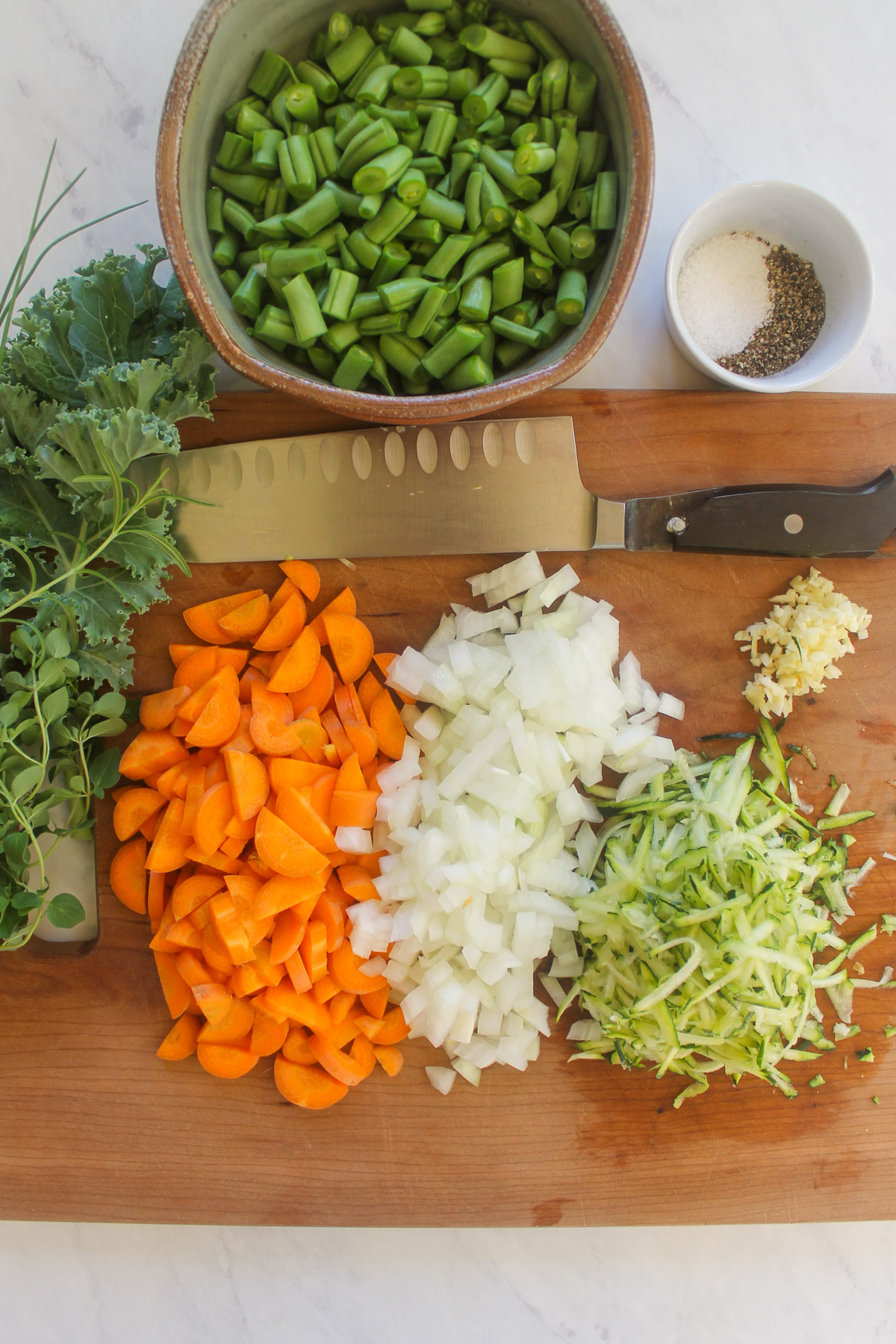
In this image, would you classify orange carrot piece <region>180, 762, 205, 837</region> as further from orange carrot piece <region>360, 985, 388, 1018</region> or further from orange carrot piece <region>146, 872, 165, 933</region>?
orange carrot piece <region>360, 985, 388, 1018</region>

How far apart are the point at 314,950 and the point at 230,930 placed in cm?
17

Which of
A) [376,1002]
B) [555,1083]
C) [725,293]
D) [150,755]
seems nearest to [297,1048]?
[376,1002]

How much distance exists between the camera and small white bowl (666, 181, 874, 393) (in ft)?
5.62

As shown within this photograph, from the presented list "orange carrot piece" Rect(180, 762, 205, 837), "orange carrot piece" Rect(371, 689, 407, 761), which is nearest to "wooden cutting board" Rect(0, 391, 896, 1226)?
"orange carrot piece" Rect(371, 689, 407, 761)

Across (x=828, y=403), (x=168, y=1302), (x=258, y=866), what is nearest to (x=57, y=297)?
(x=258, y=866)

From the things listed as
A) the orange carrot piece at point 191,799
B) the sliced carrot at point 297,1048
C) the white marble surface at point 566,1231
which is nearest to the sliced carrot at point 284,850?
the orange carrot piece at point 191,799

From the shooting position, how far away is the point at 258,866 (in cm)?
178

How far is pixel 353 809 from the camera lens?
5.78 feet

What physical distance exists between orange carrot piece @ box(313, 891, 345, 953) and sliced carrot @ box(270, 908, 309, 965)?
4 centimetres

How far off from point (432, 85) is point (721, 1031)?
176cm

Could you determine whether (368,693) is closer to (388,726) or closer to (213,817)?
(388,726)

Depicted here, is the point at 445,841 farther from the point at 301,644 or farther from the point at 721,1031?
the point at 721,1031

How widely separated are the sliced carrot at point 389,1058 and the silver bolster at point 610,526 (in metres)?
1.11

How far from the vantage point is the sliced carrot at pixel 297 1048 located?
5.95 feet
